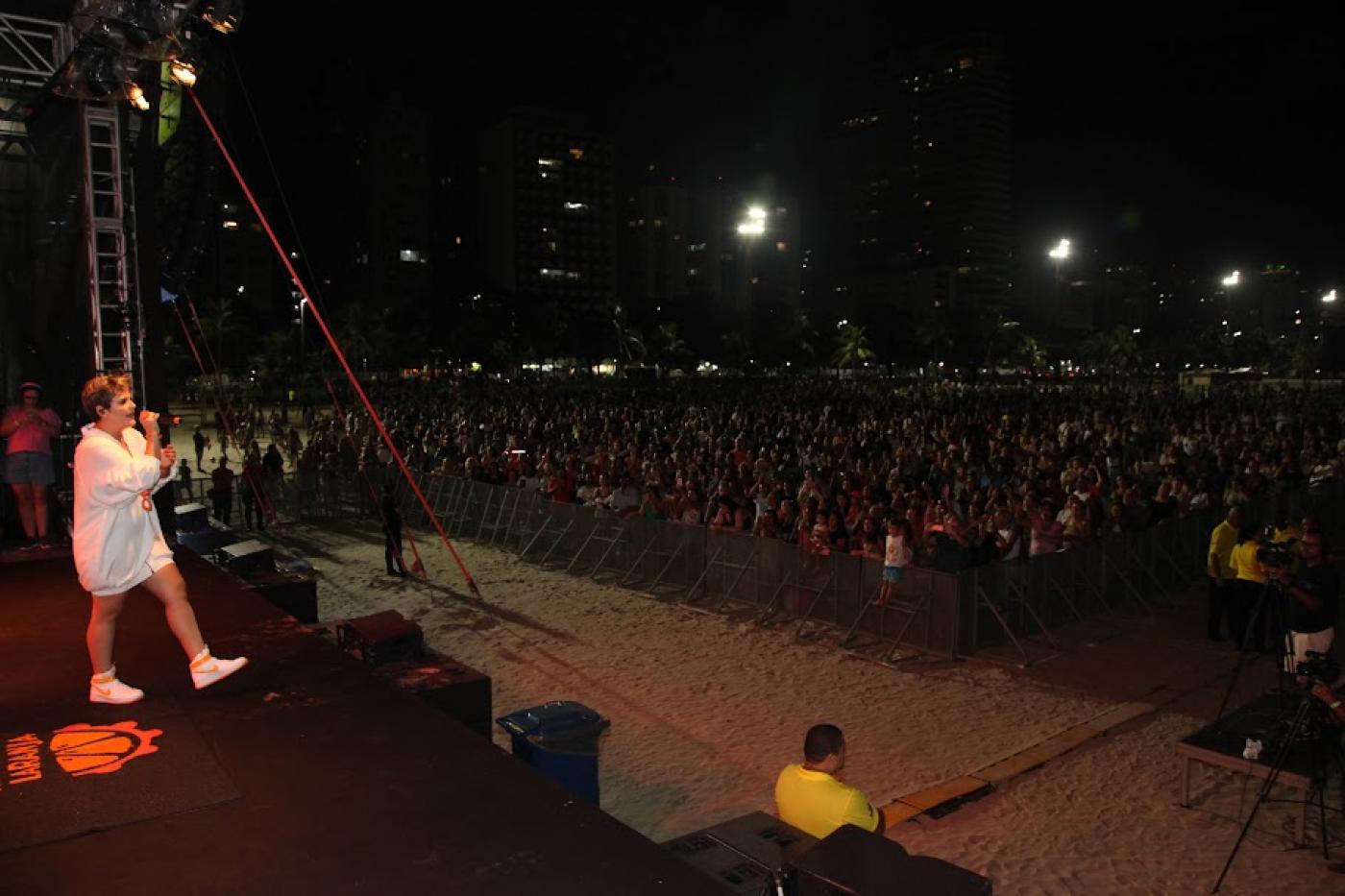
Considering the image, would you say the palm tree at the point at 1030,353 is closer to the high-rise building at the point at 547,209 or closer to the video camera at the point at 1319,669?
the high-rise building at the point at 547,209

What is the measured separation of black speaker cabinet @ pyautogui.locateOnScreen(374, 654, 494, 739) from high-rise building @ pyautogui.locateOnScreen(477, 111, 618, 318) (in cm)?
12566

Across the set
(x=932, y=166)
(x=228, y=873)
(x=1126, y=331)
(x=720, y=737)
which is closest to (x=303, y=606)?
(x=720, y=737)

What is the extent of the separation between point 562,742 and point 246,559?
6.43m

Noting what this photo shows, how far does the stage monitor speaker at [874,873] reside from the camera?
8.91 feet

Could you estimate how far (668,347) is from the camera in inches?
3799

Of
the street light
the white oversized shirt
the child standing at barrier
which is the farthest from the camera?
the street light

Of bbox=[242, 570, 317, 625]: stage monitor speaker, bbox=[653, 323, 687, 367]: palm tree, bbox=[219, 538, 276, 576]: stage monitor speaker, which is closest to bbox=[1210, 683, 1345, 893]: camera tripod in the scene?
bbox=[242, 570, 317, 625]: stage monitor speaker

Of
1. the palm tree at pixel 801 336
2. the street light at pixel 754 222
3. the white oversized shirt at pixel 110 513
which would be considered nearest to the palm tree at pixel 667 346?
the palm tree at pixel 801 336

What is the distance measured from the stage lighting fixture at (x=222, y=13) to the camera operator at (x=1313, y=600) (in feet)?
34.4

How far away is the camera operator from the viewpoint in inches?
292

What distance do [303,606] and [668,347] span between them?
289 ft

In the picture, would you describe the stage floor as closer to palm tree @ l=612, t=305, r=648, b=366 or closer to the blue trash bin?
the blue trash bin

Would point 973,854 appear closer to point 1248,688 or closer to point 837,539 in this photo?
point 1248,688

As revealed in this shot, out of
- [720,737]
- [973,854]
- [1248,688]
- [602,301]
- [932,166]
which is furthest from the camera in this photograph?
[932,166]
